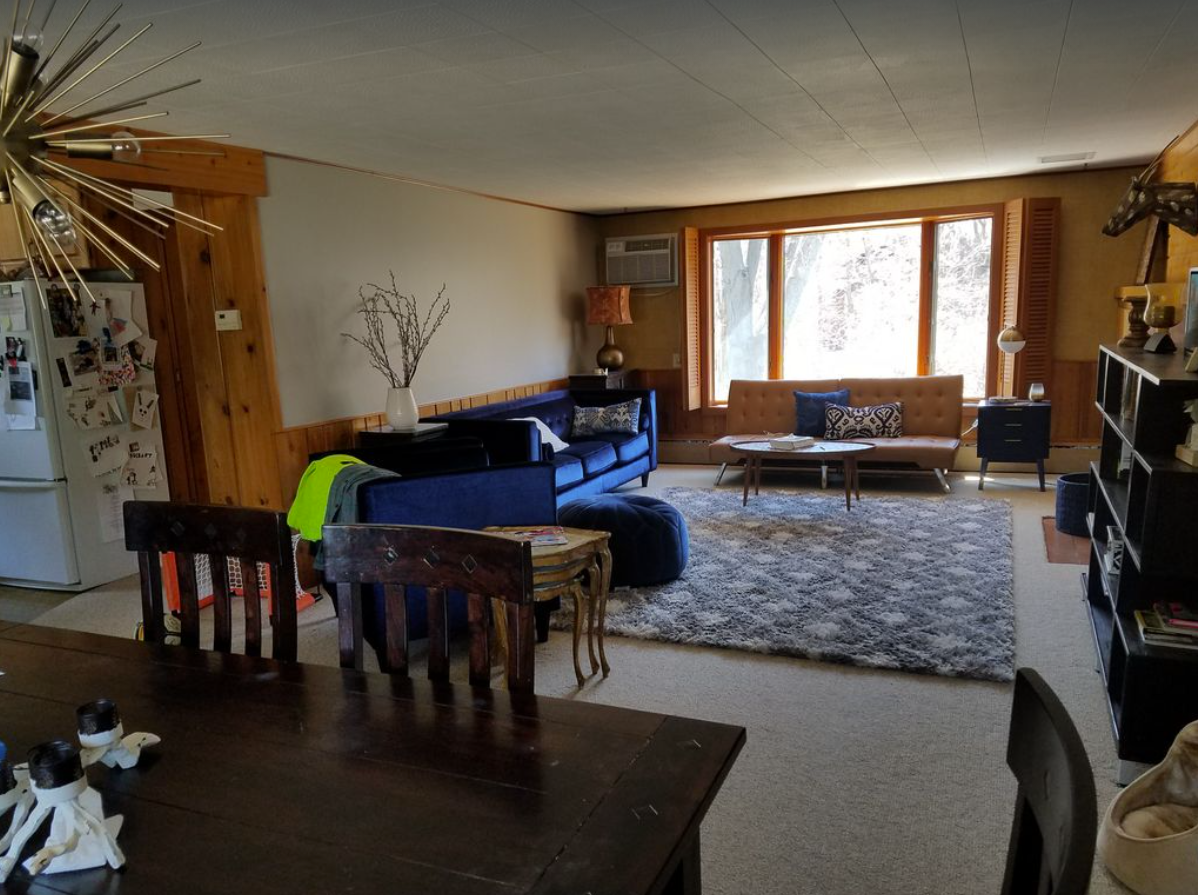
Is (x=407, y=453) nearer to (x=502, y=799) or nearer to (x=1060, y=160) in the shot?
(x=502, y=799)

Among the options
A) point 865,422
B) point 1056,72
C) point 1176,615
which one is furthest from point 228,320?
point 865,422

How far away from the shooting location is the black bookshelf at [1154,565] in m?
2.18

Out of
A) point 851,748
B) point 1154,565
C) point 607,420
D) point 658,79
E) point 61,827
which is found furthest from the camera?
point 607,420

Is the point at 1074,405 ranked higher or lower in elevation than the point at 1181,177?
lower

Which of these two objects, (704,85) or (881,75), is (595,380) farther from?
(881,75)

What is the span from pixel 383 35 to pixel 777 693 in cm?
255

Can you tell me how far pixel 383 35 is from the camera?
8.27 ft

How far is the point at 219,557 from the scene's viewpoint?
183 cm

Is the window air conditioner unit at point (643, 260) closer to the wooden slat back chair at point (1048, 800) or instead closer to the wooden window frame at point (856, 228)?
the wooden window frame at point (856, 228)

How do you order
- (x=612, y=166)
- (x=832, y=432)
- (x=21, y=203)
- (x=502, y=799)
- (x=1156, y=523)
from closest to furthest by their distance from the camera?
1. (x=502, y=799)
2. (x=21, y=203)
3. (x=1156, y=523)
4. (x=612, y=166)
5. (x=832, y=432)

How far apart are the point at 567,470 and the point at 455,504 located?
6.76ft

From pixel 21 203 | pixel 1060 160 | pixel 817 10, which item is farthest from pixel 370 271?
pixel 1060 160

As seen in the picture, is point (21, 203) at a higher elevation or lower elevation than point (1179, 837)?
higher

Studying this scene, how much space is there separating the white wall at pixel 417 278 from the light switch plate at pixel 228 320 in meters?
0.18
